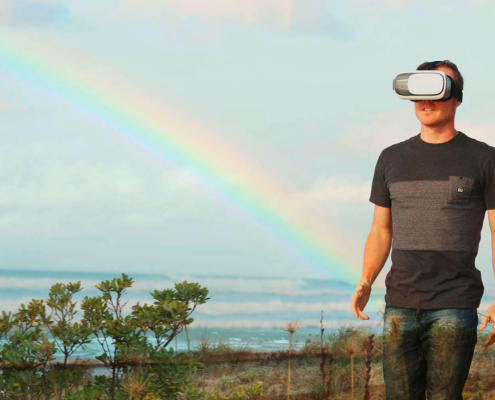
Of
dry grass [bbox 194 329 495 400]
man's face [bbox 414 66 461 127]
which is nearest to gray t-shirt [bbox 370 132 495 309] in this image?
man's face [bbox 414 66 461 127]

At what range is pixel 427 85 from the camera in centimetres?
336

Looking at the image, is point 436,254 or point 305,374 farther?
point 305,374

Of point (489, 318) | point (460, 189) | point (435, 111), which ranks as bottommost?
point (489, 318)

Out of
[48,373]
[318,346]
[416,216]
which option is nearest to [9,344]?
[48,373]

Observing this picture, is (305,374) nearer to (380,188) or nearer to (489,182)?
(380,188)

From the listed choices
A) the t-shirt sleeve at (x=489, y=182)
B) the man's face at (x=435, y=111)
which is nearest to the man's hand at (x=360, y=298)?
the t-shirt sleeve at (x=489, y=182)

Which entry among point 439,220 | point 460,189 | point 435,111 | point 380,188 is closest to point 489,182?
point 460,189

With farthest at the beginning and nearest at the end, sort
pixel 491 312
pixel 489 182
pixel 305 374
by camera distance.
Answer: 1. pixel 305 374
2. pixel 489 182
3. pixel 491 312

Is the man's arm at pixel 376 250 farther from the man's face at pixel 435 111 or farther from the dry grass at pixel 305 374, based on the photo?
the dry grass at pixel 305 374

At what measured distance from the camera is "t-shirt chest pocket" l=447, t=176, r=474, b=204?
3.29 m

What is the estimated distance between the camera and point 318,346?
8469 mm

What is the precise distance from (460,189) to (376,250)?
57 centimetres

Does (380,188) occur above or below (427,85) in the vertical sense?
below

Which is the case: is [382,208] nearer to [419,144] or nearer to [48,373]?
[419,144]
